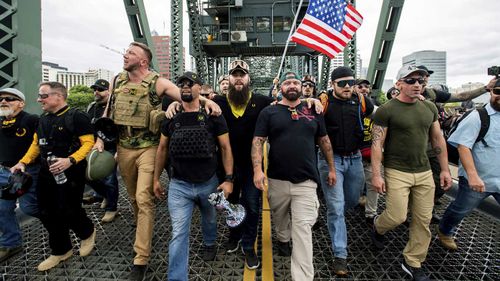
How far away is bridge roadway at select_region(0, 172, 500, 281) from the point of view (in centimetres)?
304

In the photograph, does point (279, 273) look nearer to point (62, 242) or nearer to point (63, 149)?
point (62, 242)

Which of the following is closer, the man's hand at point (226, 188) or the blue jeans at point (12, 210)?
the man's hand at point (226, 188)

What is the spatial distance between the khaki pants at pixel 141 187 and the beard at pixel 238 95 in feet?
3.66

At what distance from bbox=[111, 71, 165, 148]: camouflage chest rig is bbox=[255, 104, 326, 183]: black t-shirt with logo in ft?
4.14

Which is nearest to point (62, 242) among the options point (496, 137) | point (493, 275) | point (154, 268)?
point (154, 268)

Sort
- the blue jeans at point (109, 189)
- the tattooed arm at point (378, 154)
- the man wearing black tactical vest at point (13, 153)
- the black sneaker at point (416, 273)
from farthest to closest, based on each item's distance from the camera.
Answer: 1. the blue jeans at point (109, 189)
2. the man wearing black tactical vest at point (13, 153)
3. the tattooed arm at point (378, 154)
4. the black sneaker at point (416, 273)

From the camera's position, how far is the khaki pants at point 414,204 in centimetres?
302

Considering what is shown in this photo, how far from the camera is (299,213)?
9.64 ft

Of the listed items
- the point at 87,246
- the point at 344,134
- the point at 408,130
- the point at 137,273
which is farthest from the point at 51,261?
the point at 408,130

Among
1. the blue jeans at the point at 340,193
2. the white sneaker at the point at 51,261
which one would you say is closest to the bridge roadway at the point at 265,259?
the white sneaker at the point at 51,261

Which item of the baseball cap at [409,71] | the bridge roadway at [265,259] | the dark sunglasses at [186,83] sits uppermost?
the baseball cap at [409,71]

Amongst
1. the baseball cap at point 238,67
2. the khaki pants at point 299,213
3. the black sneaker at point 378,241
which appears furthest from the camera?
the black sneaker at point 378,241

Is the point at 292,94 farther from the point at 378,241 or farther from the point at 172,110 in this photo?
the point at 378,241

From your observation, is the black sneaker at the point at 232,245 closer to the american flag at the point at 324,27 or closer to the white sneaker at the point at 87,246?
the white sneaker at the point at 87,246
